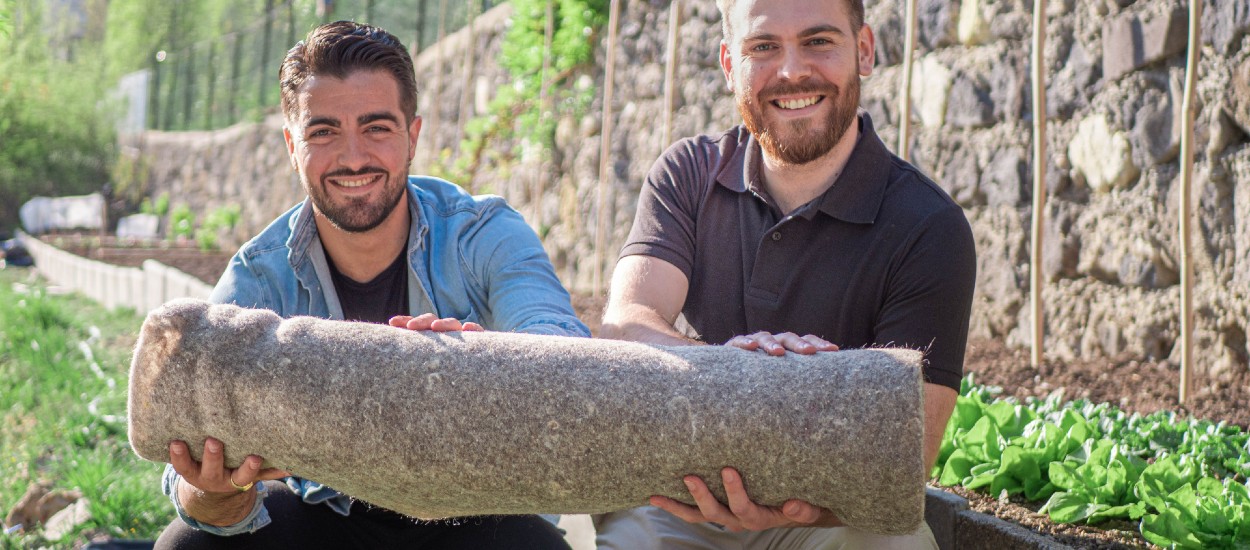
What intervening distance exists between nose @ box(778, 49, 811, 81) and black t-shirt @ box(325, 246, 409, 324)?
871mm

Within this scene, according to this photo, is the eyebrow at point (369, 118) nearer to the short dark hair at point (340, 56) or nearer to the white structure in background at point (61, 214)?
the short dark hair at point (340, 56)

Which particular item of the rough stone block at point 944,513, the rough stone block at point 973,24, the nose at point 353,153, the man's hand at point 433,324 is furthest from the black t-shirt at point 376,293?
the rough stone block at point 973,24

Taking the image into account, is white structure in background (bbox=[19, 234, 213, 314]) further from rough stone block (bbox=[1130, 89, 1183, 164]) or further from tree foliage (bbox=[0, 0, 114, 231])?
rough stone block (bbox=[1130, 89, 1183, 164])

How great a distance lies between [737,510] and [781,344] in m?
0.25

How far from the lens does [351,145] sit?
2174 millimetres

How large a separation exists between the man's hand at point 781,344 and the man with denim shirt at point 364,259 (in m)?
0.45

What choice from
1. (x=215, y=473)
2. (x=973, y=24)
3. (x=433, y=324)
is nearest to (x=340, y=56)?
(x=433, y=324)

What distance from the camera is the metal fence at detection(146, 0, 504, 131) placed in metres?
12.0

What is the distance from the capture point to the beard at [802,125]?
6.88 ft

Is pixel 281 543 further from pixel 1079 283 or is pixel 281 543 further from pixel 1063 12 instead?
pixel 1063 12

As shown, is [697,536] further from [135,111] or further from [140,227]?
[135,111]

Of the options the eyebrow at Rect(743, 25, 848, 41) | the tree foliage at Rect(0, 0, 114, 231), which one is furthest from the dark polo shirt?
the tree foliage at Rect(0, 0, 114, 231)

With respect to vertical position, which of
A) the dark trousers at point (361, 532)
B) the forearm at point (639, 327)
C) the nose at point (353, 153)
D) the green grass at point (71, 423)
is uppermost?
the nose at point (353, 153)

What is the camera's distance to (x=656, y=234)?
220 centimetres
